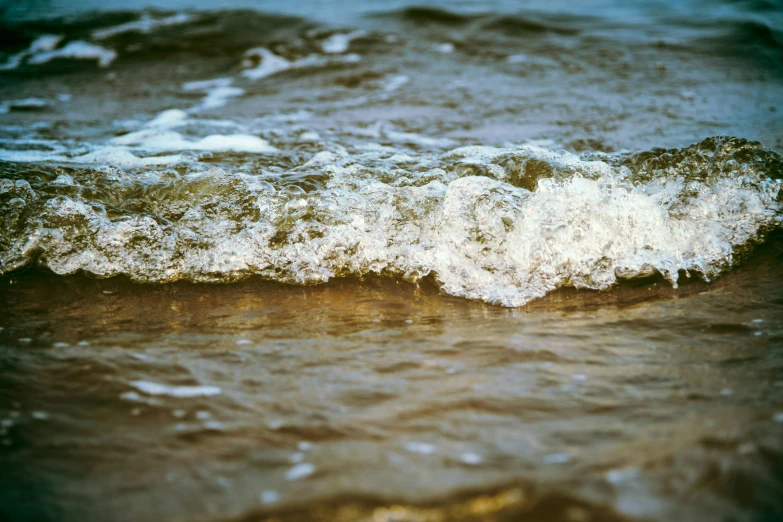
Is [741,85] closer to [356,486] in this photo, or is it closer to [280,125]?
Answer: [280,125]

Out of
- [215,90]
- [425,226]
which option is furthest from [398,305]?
[215,90]

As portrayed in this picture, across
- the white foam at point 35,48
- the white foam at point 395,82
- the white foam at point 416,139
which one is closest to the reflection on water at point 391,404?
the white foam at point 416,139

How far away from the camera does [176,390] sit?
72.7 inches

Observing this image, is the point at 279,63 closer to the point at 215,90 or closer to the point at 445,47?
the point at 215,90

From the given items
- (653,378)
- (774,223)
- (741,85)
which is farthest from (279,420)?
(741,85)

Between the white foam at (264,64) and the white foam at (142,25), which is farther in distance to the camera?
the white foam at (142,25)

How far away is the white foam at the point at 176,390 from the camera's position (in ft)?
5.99

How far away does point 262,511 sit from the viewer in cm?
135

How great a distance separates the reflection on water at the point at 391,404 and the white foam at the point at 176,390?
0.03 ft

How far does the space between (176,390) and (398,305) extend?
3.07ft

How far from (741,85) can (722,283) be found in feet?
11.9

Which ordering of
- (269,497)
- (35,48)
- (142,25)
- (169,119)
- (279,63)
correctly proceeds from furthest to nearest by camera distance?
(142,25) < (35,48) < (279,63) < (169,119) < (269,497)

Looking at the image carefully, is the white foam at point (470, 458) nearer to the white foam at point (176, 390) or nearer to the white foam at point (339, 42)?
the white foam at point (176, 390)

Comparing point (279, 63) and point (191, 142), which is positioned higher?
point (279, 63)
